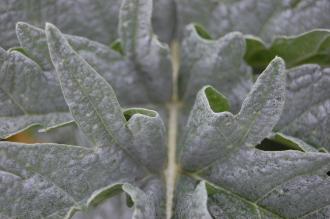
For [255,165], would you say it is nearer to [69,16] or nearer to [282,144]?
[282,144]

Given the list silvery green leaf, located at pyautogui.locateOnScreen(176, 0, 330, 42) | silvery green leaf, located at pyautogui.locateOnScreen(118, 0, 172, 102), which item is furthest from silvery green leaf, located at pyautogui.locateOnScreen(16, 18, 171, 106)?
silvery green leaf, located at pyautogui.locateOnScreen(176, 0, 330, 42)

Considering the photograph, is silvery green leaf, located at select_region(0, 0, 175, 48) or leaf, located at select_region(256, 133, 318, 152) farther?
silvery green leaf, located at select_region(0, 0, 175, 48)

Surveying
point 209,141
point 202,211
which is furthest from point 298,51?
point 202,211

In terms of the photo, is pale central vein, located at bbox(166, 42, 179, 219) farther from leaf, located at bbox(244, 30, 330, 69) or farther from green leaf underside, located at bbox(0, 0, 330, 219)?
leaf, located at bbox(244, 30, 330, 69)

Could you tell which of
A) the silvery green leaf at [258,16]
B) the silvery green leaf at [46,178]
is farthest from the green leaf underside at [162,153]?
the silvery green leaf at [258,16]

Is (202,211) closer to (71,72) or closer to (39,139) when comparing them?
(71,72)

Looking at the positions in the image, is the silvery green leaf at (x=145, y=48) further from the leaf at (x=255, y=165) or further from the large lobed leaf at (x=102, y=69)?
the leaf at (x=255, y=165)
